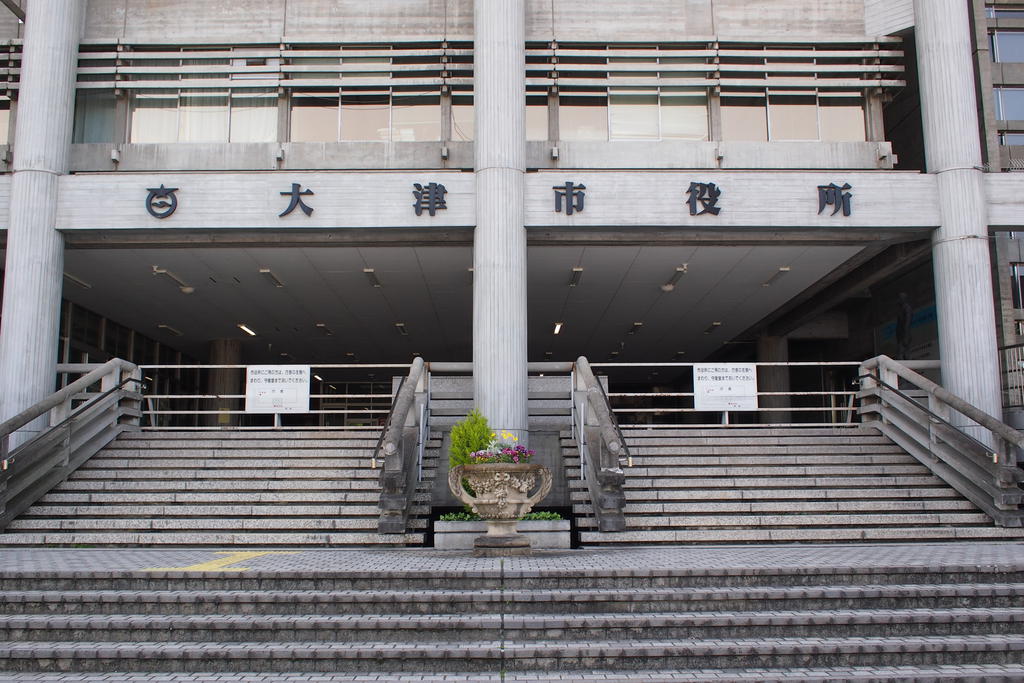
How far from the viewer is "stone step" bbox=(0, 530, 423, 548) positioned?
11344mm

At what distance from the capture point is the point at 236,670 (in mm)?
6801

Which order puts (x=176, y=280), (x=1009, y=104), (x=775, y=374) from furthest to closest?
1. (x=775, y=374)
2. (x=176, y=280)
3. (x=1009, y=104)

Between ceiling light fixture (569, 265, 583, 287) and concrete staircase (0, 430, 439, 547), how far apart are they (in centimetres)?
602

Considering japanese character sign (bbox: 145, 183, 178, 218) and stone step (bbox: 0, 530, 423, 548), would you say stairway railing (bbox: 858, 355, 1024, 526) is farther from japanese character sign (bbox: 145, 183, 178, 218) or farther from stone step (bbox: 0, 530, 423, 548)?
japanese character sign (bbox: 145, 183, 178, 218)

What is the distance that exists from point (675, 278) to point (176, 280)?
36.1 ft

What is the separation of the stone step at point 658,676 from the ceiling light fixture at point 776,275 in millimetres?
12978

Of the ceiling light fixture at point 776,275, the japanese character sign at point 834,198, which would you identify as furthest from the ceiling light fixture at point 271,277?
the japanese character sign at point 834,198

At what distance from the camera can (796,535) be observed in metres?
11.6

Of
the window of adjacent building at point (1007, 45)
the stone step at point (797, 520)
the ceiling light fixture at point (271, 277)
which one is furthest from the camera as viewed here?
→ the ceiling light fixture at point (271, 277)

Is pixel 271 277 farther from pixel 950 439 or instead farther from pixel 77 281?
pixel 950 439

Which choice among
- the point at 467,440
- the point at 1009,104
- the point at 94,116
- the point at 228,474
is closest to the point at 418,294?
the point at 94,116

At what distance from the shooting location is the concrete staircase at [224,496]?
37.9ft

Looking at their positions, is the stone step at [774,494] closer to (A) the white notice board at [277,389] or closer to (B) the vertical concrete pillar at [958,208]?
(B) the vertical concrete pillar at [958,208]

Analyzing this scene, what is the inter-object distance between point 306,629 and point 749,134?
43.7 ft
